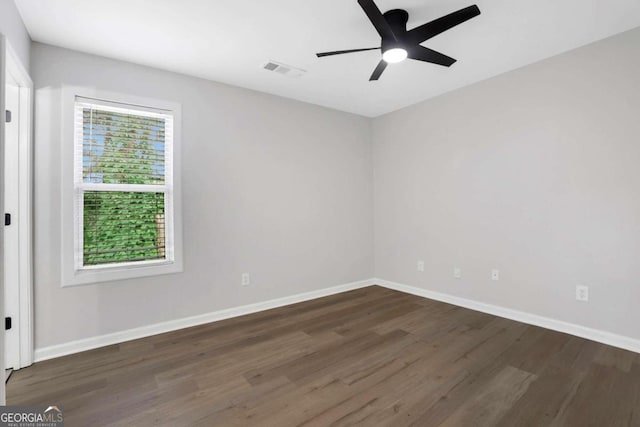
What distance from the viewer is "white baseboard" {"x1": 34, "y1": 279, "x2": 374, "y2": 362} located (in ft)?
8.09

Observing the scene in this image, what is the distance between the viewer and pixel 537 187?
299 centimetres

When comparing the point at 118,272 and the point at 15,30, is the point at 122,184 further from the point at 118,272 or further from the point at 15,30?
the point at 15,30

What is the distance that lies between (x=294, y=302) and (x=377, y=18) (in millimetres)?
3085

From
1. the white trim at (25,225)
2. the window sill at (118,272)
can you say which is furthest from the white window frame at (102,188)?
the white trim at (25,225)

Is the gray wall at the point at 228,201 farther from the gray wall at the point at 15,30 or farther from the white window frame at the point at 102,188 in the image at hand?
the gray wall at the point at 15,30

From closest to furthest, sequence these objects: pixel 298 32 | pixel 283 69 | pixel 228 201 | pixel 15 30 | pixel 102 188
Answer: pixel 15 30, pixel 298 32, pixel 102 188, pixel 283 69, pixel 228 201

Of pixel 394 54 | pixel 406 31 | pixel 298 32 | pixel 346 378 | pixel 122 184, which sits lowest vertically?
pixel 346 378

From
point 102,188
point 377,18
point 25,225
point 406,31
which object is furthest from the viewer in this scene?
point 102,188

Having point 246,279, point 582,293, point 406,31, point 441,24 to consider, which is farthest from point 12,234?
point 582,293

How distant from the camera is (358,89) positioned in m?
3.58

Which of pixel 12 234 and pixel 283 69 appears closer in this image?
pixel 12 234

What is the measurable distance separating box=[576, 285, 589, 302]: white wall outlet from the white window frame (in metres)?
3.77

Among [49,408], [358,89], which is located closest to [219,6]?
[358,89]

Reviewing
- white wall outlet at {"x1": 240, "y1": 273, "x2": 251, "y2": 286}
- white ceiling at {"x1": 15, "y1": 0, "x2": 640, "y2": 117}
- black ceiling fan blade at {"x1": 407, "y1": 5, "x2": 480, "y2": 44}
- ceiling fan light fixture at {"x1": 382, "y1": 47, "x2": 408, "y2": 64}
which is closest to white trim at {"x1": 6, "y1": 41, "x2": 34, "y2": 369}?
white ceiling at {"x1": 15, "y1": 0, "x2": 640, "y2": 117}
